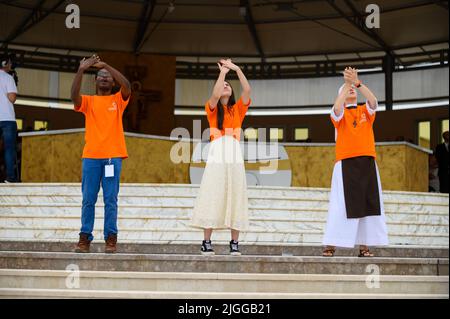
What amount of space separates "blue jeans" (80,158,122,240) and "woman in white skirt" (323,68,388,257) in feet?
6.14

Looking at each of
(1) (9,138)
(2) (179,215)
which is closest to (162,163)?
(1) (9,138)

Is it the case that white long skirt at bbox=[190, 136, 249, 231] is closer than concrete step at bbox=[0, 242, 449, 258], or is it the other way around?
white long skirt at bbox=[190, 136, 249, 231]

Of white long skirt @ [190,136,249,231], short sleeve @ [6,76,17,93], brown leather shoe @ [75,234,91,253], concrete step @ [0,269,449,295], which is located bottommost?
concrete step @ [0,269,449,295]

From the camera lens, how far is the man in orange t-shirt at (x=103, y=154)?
6.61 m

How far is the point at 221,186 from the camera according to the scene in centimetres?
649

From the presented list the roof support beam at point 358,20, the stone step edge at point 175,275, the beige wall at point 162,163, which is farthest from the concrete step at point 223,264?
the roof support beam at point 358,20

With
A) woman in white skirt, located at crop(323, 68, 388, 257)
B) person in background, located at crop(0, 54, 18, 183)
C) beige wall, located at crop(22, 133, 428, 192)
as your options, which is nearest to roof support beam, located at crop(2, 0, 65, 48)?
beige wall, located at crop(22, 133, 428, 192)

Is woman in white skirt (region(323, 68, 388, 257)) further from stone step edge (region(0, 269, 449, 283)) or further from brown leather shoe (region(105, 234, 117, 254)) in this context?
brown leather shoe (region(105, 234, 117, 254))

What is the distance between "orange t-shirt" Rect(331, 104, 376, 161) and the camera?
22.4 feet

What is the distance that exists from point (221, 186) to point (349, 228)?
3.89 ft

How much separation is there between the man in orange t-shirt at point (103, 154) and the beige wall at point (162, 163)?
18.7 feet

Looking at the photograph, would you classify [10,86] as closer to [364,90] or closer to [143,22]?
[364,90]

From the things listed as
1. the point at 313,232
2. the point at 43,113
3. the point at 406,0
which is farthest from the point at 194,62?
the point at 313,232

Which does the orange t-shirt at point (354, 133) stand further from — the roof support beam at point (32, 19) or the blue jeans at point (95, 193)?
the roof support beam at point (32, 19)
